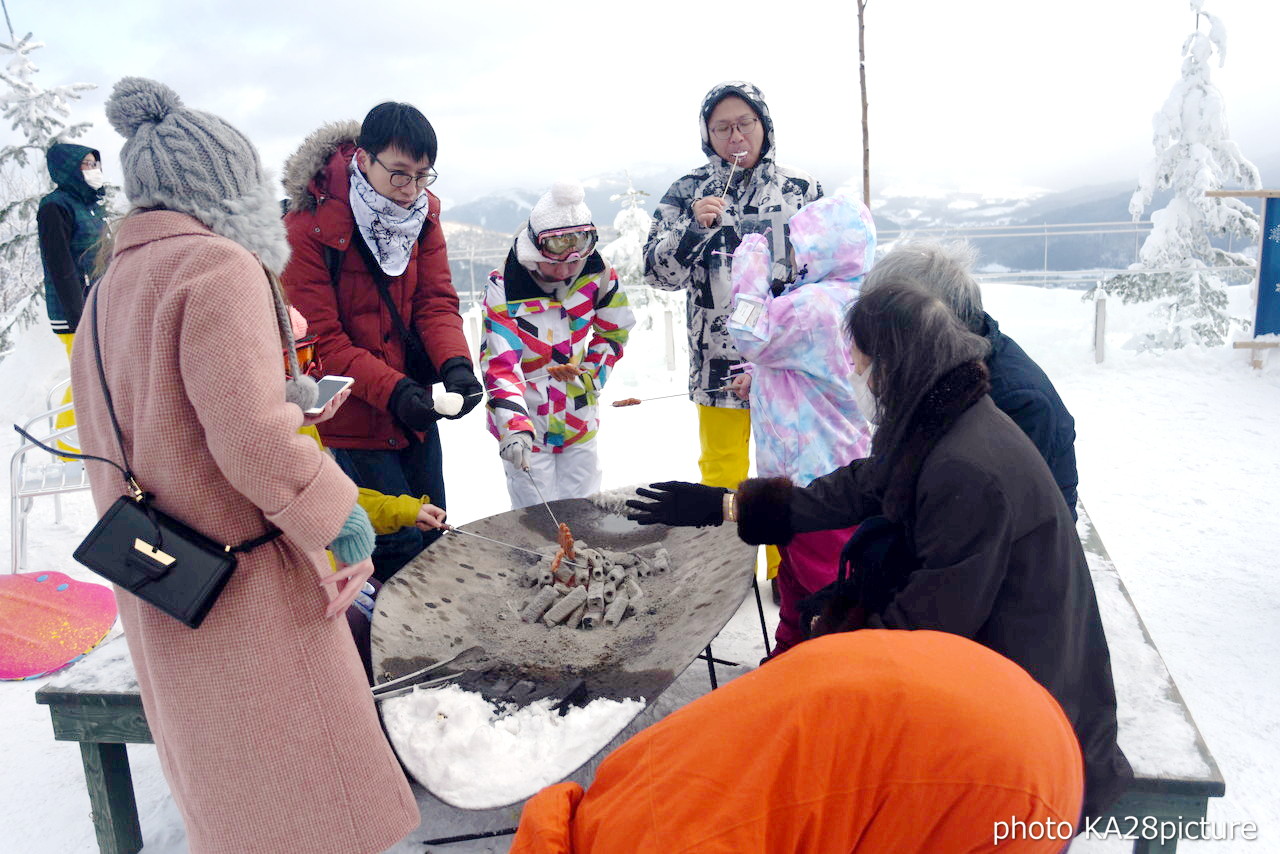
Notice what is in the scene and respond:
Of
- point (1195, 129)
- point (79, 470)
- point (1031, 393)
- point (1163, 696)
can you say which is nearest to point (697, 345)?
point (1031, 393)

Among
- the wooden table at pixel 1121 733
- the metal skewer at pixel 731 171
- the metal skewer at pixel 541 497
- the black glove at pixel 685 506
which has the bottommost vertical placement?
the wooden table at pixel 1121 733

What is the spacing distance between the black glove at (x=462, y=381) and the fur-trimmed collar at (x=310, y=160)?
2.38 ft

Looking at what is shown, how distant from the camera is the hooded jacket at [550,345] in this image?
10.5ft

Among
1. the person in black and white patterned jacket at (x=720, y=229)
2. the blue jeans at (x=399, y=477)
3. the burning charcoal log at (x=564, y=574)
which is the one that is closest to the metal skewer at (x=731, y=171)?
the person in black and white patterned jacket at (x=720, y=229)

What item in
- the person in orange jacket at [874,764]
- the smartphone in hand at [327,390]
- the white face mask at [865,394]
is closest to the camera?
the person in orange jacket at [874,764]

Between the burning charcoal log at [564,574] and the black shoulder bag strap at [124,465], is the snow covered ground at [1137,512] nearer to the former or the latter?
the burning charcoal log at [564,574]

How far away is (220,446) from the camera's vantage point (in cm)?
149

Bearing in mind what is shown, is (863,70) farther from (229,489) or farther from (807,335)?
(229,489)

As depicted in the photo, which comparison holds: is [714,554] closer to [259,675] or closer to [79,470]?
[259,675]

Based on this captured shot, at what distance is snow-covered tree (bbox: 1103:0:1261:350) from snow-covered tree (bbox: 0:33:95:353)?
11985mm

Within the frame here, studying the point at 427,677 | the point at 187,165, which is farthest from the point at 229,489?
the point at 427,677

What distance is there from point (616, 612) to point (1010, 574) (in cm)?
126

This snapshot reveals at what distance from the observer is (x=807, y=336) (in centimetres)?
299

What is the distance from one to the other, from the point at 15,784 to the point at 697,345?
301 centimetres
